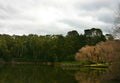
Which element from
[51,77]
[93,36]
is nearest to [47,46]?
[93,36]

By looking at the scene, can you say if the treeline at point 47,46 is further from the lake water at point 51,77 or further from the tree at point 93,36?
the lake water at point 51,77

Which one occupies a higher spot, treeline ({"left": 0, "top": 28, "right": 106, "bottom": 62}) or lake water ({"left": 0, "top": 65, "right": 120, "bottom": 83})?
treeline ({"left": 0, "top": 28, "right": 106, "bottom": 62})

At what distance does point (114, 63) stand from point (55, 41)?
80579 millimetres

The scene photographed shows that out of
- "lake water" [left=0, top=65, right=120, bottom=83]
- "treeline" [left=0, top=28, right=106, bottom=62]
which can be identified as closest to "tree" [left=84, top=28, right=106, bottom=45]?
"treeline" [left=0, top=28, right=106, bottom=62]

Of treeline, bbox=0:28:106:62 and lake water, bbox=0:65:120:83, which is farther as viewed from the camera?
treeline, bbox=0:28:106:62

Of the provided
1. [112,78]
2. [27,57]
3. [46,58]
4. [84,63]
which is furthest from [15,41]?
[112,78]

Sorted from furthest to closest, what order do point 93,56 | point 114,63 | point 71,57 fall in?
point 71,57 → point 93,56 → point 114,63

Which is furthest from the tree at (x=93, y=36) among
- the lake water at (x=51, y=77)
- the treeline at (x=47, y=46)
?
the lake water at (x=51, y=77)

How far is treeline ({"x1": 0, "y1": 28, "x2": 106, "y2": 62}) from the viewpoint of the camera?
11681 centimetres

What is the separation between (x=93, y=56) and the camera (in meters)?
96.4

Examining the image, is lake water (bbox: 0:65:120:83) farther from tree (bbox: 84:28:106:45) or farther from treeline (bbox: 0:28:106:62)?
tree (bbox: 84:28:106:45)

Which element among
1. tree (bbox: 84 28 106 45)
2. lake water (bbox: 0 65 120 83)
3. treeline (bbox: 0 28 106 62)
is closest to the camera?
lake water (bbox: 0 65 120 83)

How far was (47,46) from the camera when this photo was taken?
395 ft

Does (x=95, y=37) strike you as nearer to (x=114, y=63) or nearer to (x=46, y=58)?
(x=46, y=58)
